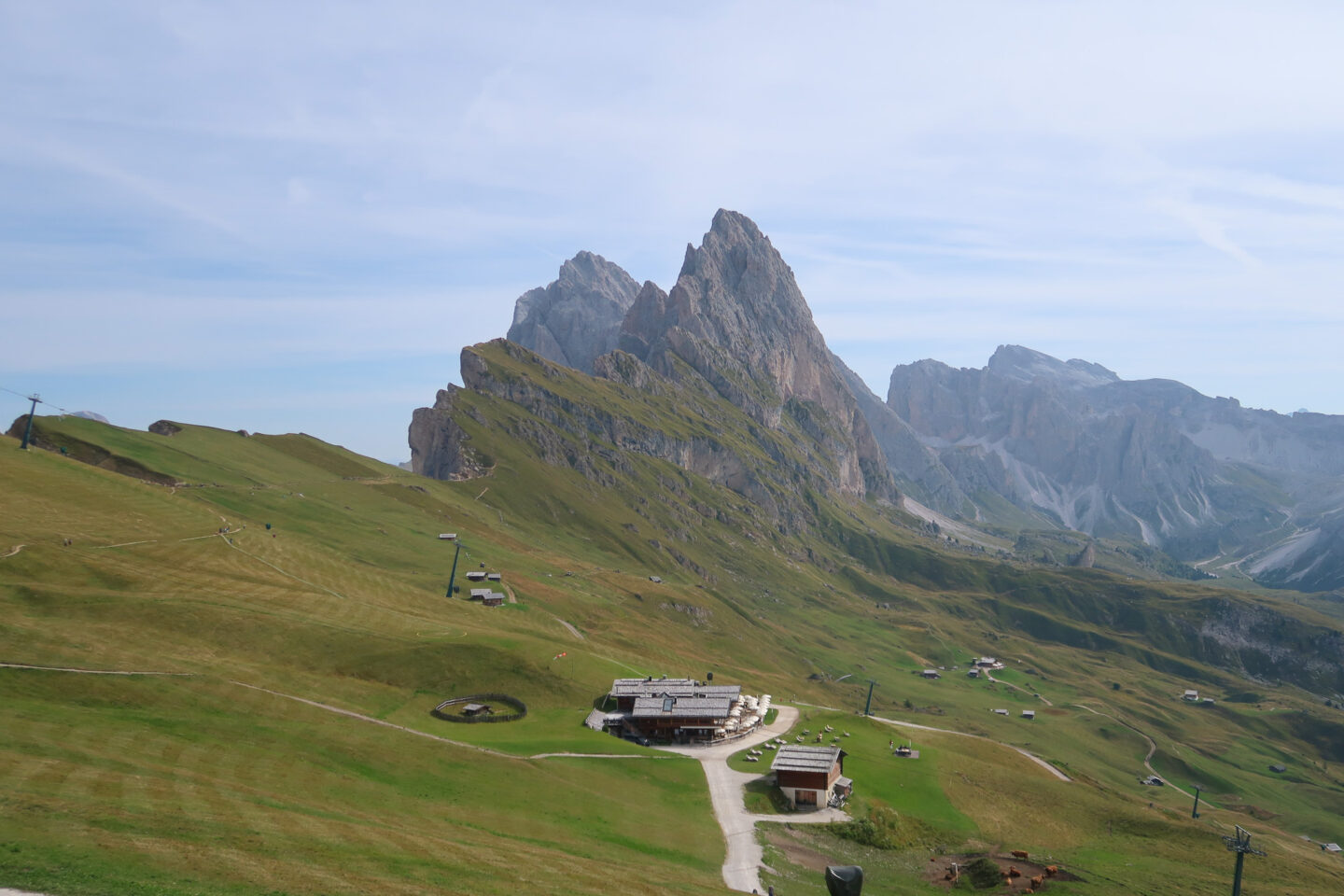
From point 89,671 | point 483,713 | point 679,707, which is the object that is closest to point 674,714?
point 679,707

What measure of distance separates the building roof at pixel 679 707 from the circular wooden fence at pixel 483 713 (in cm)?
1316

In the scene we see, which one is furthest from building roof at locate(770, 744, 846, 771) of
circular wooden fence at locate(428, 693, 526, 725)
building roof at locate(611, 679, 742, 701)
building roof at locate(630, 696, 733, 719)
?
circular wooden fence at locate(428, 693, 526, 725)

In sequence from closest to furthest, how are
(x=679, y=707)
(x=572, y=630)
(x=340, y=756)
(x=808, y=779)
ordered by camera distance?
(x=340, y=756) → (x=808, y=779) → (x=679, y=707) → (x=572, y=630)

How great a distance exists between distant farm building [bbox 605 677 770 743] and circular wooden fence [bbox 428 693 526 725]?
414 inches

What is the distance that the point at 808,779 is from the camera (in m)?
80.1

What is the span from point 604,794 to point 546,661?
3449cm

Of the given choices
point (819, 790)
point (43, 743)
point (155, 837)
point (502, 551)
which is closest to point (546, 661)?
point (819, 790)

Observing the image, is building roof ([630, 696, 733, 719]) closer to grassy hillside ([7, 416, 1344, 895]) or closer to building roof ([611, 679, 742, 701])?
building roof ([611, 679, 742, 701])

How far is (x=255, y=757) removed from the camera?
62.2 meters

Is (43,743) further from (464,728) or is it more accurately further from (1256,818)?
(1256,818)

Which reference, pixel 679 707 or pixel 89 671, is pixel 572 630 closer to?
pixel 679 707

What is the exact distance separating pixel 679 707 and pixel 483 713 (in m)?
22.0

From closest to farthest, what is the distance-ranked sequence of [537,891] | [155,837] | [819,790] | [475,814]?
1. [155,837]
2. [537,891]
3. [475,814]
4. [819,790]

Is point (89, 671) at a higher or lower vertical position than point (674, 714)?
higher
